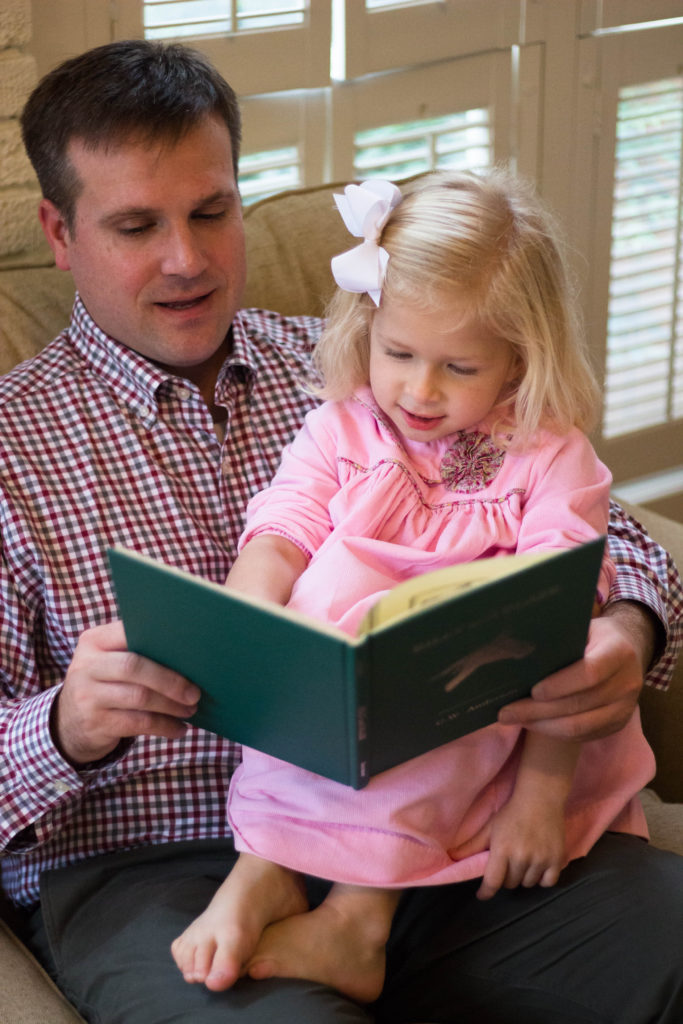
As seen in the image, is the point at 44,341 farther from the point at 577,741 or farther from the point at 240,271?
the point at 577,741

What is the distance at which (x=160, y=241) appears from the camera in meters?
1.47

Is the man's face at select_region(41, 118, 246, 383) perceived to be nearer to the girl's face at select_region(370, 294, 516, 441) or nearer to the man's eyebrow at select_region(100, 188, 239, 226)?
the man's eyebrow at select_region(100, 188, 239, 226)

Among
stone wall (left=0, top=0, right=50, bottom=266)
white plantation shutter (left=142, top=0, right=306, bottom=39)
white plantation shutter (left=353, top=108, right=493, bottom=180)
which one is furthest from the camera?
white plantation shutter (left=353, top=108, right=493, bottom=180)

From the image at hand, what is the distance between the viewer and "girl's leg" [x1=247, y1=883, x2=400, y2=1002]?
3.74 ft

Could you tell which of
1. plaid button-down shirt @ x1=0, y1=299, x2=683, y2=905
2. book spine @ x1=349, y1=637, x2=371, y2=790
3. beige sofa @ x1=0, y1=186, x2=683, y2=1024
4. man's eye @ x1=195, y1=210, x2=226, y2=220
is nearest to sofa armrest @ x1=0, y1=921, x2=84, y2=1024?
beige sofa @ x1=0, y1=186, x2=683, y2=1024

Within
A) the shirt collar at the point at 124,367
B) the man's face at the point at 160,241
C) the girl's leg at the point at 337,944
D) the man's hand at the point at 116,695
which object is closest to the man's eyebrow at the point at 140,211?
the man's face at the point at 160,241

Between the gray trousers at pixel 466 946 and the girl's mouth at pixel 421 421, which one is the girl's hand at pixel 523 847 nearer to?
the gray trousers at pixel 466 946

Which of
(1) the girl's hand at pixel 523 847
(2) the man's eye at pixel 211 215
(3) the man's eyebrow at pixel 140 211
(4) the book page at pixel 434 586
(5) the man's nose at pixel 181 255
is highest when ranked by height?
(3) the man's eyebrow at pixel 140 211

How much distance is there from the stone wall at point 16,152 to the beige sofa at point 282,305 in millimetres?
40

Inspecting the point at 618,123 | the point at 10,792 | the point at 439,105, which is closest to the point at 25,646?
the point at 10,792

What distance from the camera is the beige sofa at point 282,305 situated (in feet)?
4.04

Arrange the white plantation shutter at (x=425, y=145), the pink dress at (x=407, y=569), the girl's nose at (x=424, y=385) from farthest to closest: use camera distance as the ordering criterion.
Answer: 1. the white plantation shutter at (x=425, y=145)
2. the girl's nose at (x=424, y=385)
3. the pink dress at (x=407, y=569)

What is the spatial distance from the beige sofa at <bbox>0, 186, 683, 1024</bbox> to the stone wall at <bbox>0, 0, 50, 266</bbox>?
0.04 meters

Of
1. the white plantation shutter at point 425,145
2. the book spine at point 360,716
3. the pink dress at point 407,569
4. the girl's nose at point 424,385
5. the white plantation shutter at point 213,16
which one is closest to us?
the book spine at point 360,716
